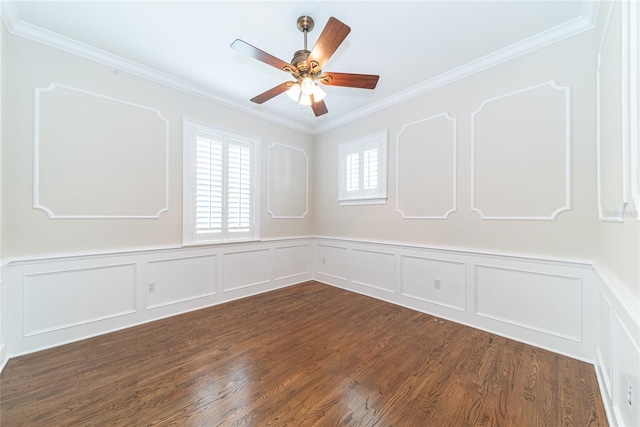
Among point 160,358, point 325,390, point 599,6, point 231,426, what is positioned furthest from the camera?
point 160,358

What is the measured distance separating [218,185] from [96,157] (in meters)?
1.29

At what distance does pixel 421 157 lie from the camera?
318 cm

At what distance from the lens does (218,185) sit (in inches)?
135

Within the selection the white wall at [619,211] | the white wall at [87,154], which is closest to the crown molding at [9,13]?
the white wall at [87,154]

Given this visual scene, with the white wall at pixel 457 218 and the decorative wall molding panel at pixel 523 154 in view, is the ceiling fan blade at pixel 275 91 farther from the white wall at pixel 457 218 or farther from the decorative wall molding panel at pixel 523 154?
the decorative wall molding panel at pixel 523 154

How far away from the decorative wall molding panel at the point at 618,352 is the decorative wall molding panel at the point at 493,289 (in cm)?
31

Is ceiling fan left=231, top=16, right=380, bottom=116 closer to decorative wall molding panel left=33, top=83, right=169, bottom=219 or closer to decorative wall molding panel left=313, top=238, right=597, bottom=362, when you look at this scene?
decorative wall molding panel left=33, top=83, right=169, bottom=219

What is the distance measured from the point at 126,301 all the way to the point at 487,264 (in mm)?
3983

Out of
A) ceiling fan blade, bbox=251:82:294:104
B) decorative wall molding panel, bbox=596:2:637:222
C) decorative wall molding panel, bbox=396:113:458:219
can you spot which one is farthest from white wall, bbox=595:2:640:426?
ceiling fan blade, bbox=251:82:294:104

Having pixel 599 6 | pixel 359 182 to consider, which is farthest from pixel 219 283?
pixel 599 6

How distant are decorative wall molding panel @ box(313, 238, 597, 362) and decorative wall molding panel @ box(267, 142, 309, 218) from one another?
136 centimetres

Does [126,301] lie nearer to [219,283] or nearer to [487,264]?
[219,283]

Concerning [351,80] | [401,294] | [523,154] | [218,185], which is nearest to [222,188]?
[218,185]

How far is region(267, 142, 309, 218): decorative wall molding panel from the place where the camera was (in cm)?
408
